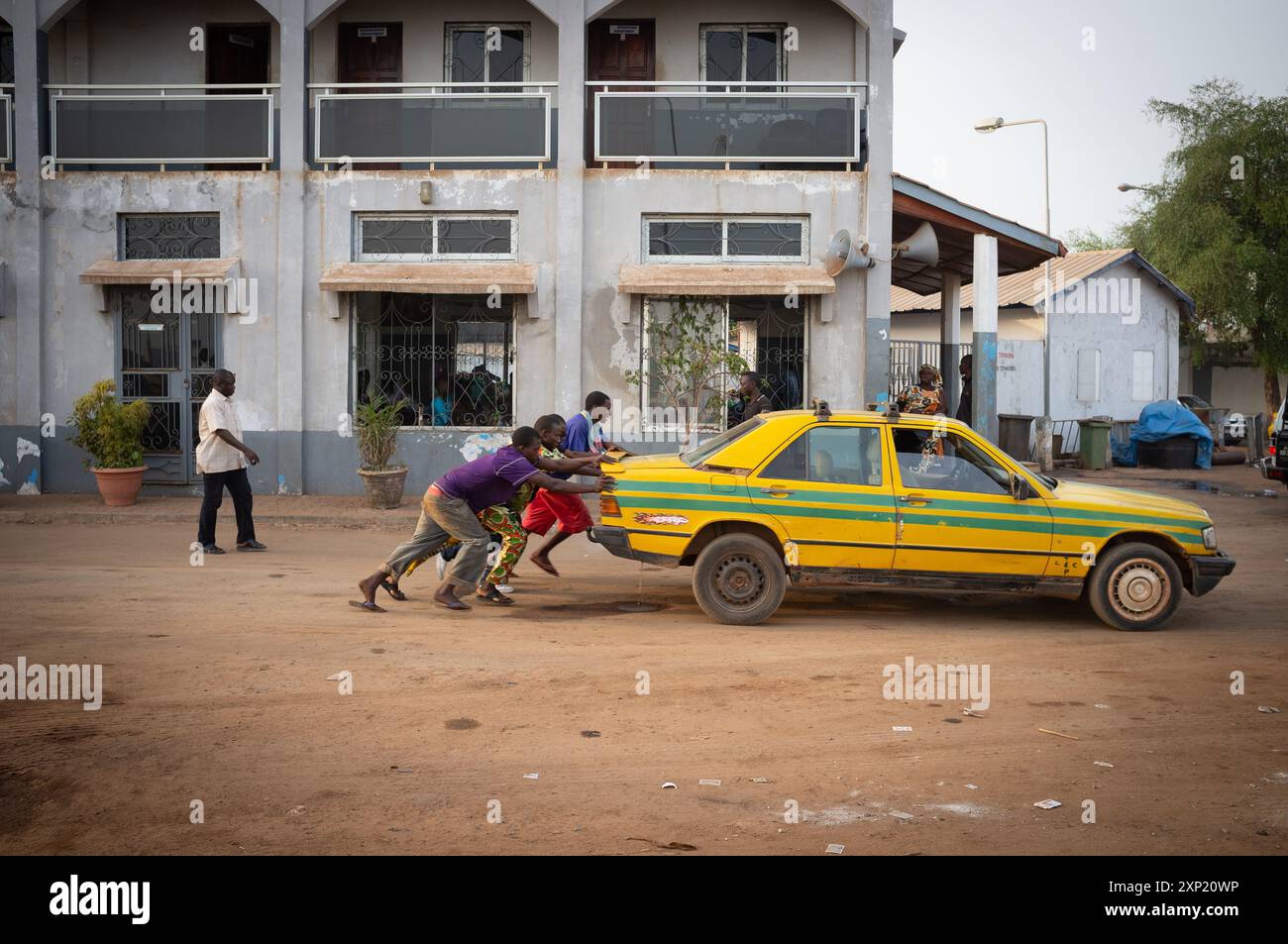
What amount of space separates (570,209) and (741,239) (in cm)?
235

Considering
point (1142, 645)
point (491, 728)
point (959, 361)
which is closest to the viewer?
point (491, 728)

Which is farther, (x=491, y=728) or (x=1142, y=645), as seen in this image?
(x=1142, y=645)

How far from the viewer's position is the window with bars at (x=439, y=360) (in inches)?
625

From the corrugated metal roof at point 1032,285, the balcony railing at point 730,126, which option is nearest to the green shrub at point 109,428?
the balcony railing at point 730,126

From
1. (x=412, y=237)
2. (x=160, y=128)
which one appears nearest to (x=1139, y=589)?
(x=412, y=237)

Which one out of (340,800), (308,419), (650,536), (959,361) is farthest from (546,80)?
(340,800)

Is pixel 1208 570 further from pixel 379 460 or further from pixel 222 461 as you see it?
pixel 379 460

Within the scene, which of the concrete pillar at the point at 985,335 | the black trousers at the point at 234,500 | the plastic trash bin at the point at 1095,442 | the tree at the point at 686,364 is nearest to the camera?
the black trousers at the point at 234,500

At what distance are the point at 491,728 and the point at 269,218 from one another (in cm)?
1198

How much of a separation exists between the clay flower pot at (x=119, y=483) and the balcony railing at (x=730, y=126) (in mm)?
7390

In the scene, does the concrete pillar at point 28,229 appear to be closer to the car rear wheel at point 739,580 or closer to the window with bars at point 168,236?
the window with bars at point 168,236

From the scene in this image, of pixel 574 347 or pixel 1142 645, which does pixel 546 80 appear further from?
pixel 1142 645

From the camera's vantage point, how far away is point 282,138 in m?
15.8

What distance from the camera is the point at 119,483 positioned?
14742 mm
